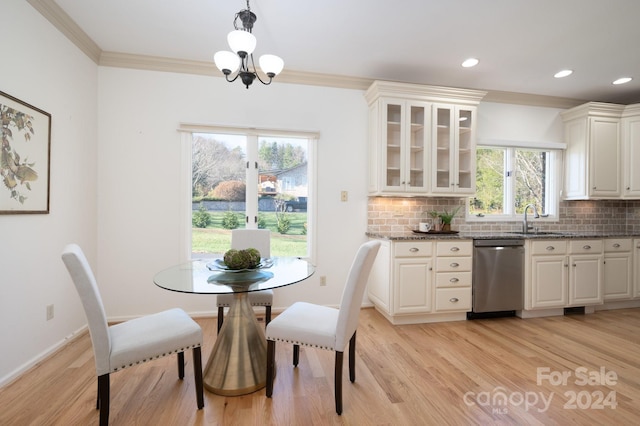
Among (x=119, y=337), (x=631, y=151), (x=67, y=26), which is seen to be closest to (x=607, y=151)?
(x=631, y=151)

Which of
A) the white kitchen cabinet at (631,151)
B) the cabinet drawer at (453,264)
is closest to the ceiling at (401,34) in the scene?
the white kitchen cabinet at (631,151)

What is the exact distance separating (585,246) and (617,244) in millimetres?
523

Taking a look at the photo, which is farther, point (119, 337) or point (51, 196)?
point (51, 196)

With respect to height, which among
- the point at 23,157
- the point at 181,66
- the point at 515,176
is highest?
the point at 181,66

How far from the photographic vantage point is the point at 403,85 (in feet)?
10.2

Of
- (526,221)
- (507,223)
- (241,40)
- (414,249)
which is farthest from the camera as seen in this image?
(507,223)

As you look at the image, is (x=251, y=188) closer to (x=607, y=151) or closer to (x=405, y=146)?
(x=405, y=146)

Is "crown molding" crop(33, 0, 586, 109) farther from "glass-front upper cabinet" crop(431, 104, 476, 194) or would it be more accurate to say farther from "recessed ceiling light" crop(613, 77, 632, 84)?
"glass-front upper cabinet" crop(431, 104, 476, 194)

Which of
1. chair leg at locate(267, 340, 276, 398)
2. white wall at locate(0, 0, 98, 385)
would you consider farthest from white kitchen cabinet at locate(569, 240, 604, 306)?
white wall at locate(0, 0, 98, 385)

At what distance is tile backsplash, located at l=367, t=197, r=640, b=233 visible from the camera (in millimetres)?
3499

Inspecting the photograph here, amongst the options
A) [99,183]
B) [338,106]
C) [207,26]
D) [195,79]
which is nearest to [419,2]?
[338,106]

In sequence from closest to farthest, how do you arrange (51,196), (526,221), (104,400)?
(104,400) → (51,196) → (526,221)

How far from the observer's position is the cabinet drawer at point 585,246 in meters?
3.27

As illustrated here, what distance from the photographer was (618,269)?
344 cm
